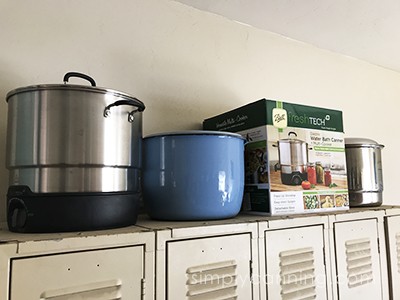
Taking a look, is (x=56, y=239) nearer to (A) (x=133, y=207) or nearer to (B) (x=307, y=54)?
(A) (x=133, y=207)

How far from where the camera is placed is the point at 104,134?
847 millimetres

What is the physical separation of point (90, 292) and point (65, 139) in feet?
1.14

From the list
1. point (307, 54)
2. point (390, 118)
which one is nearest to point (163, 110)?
point (307, 54)

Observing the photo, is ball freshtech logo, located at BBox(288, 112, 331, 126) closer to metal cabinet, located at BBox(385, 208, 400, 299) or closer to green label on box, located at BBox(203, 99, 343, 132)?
green label on box, located at BBox(203, 99, 343, 132)

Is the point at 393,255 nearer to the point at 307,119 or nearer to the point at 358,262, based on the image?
the point at 358,262

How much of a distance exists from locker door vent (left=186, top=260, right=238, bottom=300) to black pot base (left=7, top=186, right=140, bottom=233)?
0.24 m

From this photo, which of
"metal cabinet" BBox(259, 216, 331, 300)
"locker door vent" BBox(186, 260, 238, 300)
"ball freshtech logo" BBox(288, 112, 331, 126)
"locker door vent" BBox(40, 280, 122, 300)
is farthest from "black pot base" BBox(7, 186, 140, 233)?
"ball freshtech logo" BBox(288, 112, 331, 126)

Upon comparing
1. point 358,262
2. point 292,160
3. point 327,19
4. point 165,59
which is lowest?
point 358,262

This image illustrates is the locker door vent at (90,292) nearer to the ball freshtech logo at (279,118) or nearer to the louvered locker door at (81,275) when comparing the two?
the louvered locker door at (81,275)

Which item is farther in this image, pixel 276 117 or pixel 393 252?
pixel 393 252

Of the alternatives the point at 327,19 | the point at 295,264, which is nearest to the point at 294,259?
the point at 295,264

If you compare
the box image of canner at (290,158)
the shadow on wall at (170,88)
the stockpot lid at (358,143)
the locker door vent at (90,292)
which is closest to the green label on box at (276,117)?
the box image of canner at (290,158)

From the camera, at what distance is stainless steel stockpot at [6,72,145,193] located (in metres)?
0.80

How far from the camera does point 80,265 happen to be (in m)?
0.73
